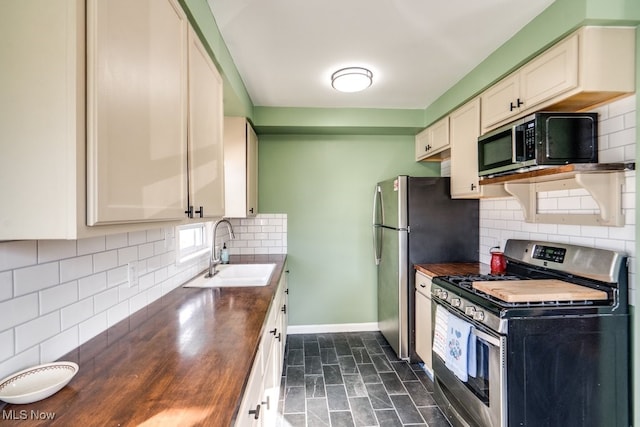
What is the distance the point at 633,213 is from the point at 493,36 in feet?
4.29

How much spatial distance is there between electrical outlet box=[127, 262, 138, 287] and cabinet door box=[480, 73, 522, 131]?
2.42 m

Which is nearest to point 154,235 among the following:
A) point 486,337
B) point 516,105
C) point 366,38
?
point 366,38

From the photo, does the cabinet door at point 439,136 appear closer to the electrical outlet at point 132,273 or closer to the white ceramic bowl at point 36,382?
the electrical outlet at point 132,273

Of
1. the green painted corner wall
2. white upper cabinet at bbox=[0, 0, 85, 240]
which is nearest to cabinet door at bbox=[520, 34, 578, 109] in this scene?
the green painted corner wall

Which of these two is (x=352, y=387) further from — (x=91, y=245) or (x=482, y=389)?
(x=91, y=245)

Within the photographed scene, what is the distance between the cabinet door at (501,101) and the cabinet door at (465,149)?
98 millimetres

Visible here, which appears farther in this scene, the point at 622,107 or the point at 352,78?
the point at 352,78

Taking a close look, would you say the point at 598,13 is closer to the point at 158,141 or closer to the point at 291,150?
the point at 158,141

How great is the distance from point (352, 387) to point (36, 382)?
2.17 meters

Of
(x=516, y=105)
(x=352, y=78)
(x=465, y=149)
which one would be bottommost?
(x=465, y=149)

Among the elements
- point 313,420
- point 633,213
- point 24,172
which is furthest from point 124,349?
point 633,213

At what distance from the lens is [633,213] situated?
1560 millimetres

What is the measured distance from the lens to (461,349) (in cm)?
180

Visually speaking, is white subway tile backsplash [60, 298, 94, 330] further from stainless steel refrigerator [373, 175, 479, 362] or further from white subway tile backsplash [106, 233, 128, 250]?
stainless steel refrigerator [373, 175, 479, 362]
